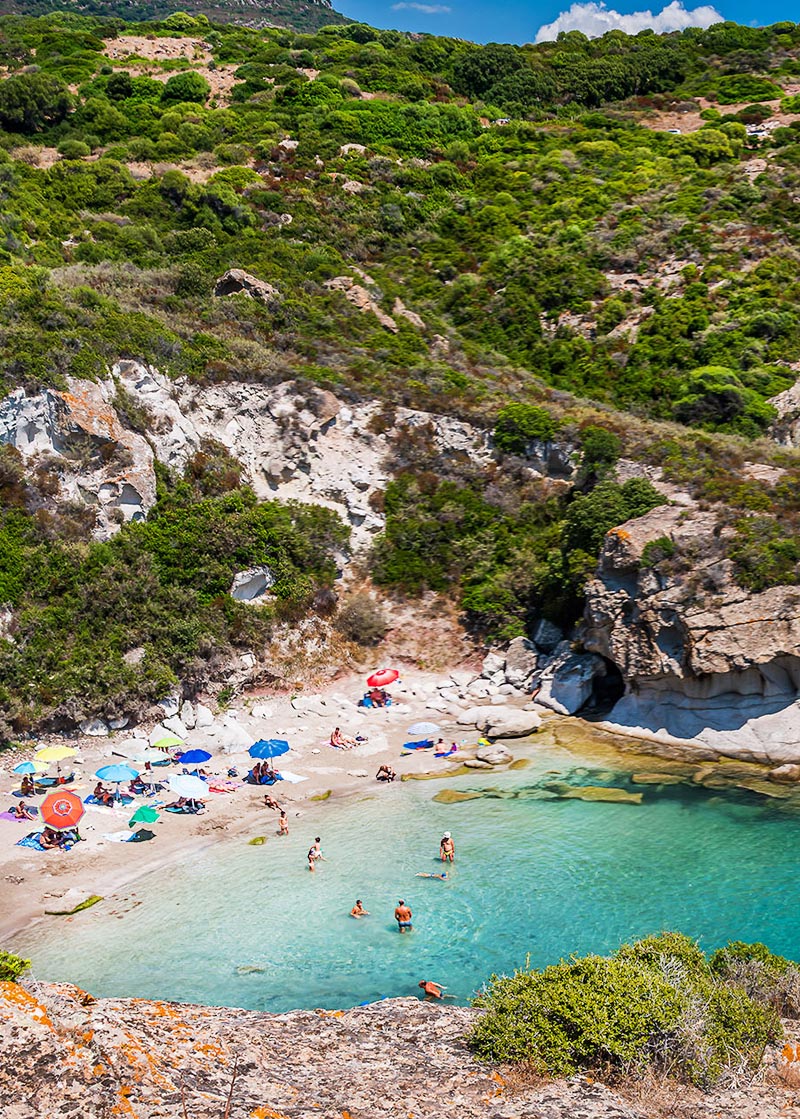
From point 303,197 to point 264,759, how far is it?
4244 cm

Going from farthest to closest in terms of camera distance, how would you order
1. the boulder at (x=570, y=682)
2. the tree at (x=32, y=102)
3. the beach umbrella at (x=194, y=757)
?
the tree at (x=32, y=102)
the boulder at (x=570, y=682)
the beach umbrella at (x=194, y=757)

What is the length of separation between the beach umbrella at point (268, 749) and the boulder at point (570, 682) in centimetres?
963

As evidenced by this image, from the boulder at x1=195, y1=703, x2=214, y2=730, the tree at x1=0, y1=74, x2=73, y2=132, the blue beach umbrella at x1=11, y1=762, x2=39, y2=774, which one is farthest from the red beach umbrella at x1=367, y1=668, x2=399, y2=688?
the tree at x1=0, y1=74, x2=73, y2=132

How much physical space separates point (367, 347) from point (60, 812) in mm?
28302

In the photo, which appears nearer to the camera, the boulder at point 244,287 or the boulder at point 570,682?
the boulder at point 570,682

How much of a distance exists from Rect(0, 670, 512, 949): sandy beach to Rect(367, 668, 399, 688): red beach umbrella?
0.92 m

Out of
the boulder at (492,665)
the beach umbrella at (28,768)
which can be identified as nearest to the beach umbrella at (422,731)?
the boulder at (492,665)

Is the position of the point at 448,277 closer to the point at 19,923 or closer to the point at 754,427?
the point at 754,427

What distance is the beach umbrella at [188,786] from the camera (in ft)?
70.5

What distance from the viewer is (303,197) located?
53.3 metres

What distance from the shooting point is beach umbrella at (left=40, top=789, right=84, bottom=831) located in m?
19.7

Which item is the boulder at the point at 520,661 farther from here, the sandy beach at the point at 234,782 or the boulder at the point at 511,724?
the boulder at the point at 511,724

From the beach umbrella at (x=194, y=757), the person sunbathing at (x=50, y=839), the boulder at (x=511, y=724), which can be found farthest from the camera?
the boulder at (x=511, y=724)

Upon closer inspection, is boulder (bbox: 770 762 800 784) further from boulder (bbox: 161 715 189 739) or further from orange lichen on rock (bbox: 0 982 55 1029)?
orange lichen on rock (bbox: 0 982 55 1029)
